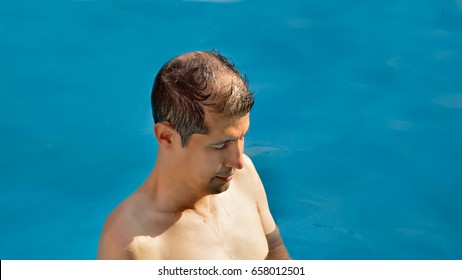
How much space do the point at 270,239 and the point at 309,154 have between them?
1.69 meters

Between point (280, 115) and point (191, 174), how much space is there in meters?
2.51

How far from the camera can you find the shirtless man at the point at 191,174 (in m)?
3.24

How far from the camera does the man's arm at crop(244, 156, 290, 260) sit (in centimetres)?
389

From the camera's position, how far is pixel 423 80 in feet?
19.9

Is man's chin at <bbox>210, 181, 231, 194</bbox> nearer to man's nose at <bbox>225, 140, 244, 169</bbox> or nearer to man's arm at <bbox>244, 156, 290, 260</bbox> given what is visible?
man's nose at <bbox>225, 140, 244, 169</bbox>

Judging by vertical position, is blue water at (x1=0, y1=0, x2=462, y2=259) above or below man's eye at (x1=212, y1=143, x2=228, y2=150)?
above

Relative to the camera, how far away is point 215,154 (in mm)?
3328

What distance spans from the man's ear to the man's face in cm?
5

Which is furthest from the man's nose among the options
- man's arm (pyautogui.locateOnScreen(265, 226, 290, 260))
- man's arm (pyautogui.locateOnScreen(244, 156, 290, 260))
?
man's arm (pyautogui.locateOnScreen(265, 226, 290, 260))

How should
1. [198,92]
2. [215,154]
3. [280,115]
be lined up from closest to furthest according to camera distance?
[198,92] < [215,154] < [280,115]

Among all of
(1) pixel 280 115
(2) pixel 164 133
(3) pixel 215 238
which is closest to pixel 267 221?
(3) pixel 215 238

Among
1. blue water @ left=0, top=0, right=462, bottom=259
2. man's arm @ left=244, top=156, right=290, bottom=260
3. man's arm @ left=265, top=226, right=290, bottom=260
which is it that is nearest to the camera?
man's arm @ left=244, top=156, right=290, bottom=260

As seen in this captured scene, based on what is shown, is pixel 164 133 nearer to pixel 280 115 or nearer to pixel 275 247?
pixel 275 247

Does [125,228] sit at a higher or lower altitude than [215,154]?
lower
